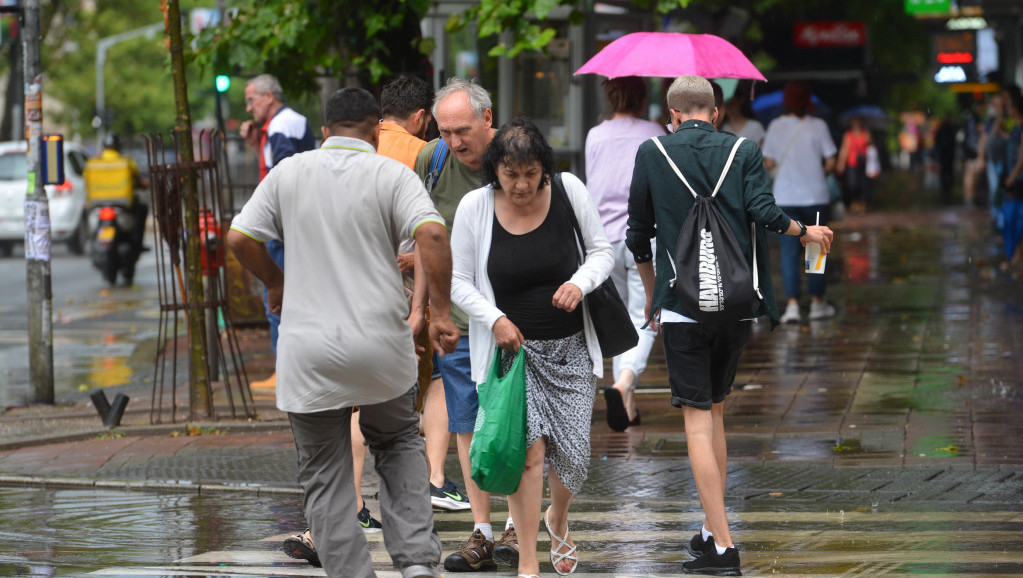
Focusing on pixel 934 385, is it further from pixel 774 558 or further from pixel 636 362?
pixel 774 558

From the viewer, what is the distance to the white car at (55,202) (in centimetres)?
2642

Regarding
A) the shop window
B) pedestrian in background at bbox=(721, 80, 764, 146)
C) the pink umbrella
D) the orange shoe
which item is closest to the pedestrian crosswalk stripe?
the pink umbrella

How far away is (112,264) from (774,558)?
639 inches

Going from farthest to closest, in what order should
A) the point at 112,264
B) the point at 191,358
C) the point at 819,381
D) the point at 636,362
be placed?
1. the point at 112,264
2. the point at 819,381
3. the point at 191,358
4. the point at 636,362

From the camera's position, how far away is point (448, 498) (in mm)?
6723

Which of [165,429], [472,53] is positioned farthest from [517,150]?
[472,53]

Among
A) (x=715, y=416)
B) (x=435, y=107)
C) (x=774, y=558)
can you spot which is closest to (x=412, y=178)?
(x=435, y=107)

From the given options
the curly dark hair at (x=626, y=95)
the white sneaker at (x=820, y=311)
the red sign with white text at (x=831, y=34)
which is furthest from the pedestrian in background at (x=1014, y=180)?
the red sign with white text at (x=831, y=34)

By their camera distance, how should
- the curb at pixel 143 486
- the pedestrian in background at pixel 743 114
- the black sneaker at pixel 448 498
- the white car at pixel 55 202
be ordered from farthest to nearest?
the white car at pixel 55 202 < the pedestrian in background at pixel 743 114 < the curb at pixel 143 486 < the black sneaker at pixel 448 498

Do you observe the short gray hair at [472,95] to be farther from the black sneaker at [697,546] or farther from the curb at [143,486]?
the curb at [143,486]

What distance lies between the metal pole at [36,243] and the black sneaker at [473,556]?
5369mm

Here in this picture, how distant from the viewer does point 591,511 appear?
21.7ft

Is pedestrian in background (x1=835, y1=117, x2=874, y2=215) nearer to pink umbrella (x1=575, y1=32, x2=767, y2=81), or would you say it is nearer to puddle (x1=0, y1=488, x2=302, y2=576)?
pink umbrella (x1=575, y1=32, x2=767, y2=81)

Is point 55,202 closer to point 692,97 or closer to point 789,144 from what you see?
point 789,144
